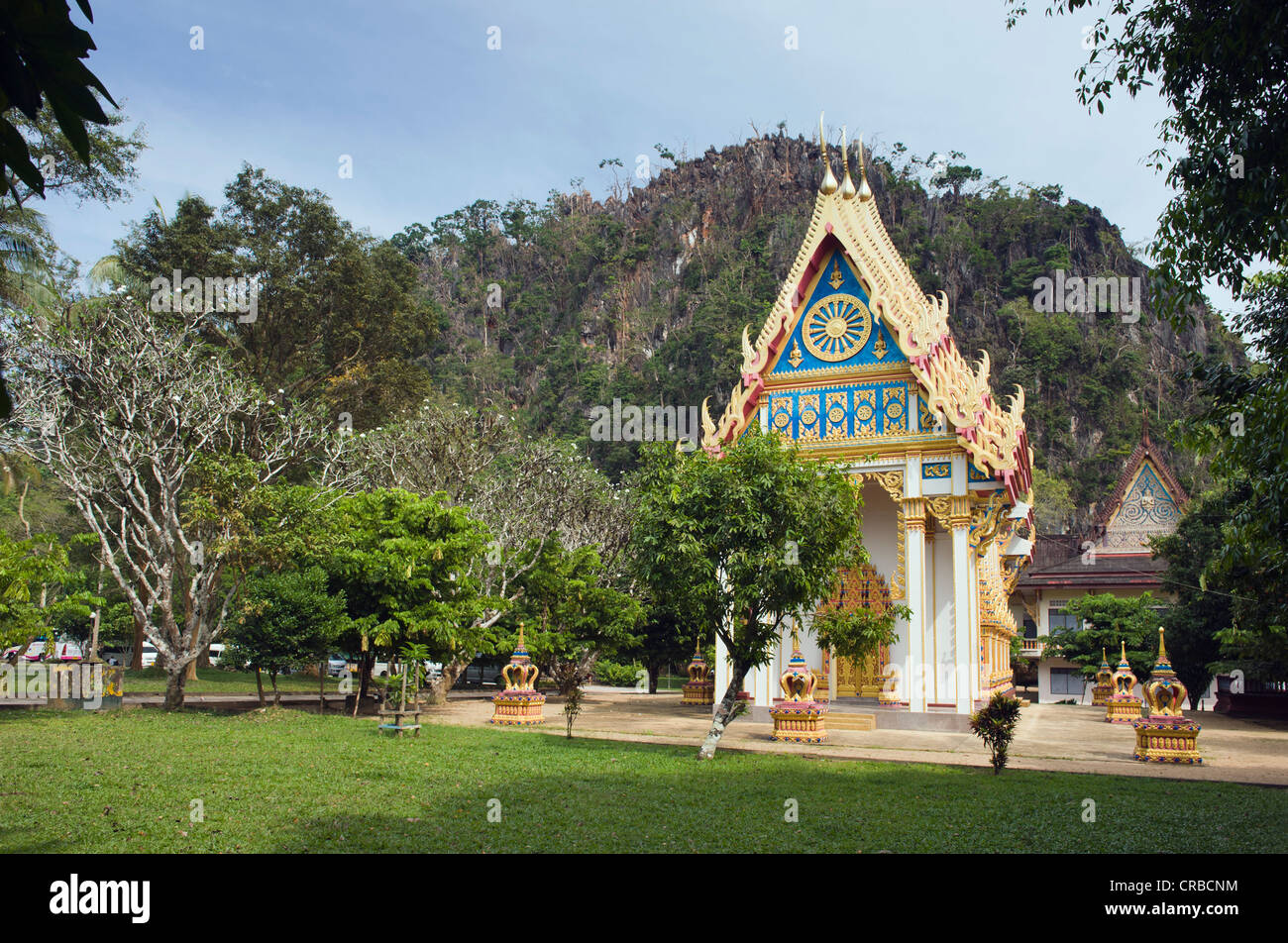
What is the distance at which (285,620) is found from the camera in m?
17.7

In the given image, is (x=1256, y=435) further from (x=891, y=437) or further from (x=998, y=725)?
(x=891, y=437)

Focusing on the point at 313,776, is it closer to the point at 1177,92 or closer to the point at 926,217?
the point at 1177,92

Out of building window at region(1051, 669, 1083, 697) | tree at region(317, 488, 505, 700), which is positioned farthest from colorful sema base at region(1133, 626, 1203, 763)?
building window at region(1051, 669, 1083, 697)

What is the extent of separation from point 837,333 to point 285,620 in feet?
40.7

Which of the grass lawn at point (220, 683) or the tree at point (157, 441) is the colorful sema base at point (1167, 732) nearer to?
the tree at point (157, 441)

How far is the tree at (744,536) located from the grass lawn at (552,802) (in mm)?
2108

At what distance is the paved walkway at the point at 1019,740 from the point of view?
1353 cm

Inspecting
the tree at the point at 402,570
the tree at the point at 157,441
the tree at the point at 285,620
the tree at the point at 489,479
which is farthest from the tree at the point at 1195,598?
the tree at the point at 157,441

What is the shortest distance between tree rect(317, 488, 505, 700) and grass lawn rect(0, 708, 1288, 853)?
176 inches

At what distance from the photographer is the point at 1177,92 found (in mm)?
8562

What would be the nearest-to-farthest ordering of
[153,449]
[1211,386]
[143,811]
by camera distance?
[143,811] < [1211,386] < [153,449]

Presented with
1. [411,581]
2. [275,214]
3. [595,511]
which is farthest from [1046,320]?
[411,581]

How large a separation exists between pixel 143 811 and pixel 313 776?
→ 2.38 meters

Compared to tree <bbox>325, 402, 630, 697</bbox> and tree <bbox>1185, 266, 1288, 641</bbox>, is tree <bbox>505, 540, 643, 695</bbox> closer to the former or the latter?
tree <bbox>325, 402, 630, 697</bbox>
